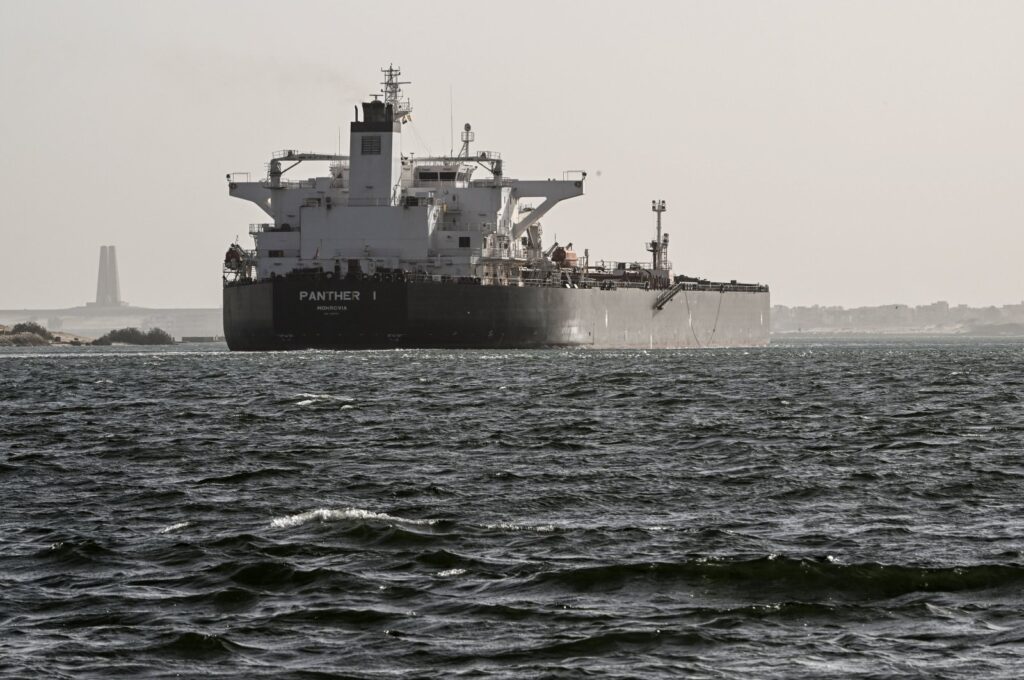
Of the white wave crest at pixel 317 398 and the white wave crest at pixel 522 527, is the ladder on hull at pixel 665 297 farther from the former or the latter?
the white wave crest at pixel 522 527

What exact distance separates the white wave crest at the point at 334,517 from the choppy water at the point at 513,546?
56mm

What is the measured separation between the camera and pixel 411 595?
11609mm

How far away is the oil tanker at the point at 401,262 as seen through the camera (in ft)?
235

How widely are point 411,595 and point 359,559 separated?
5.20 feet

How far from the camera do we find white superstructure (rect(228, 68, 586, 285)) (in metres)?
76.8

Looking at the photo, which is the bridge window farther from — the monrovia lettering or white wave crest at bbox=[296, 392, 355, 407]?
white wave crest at bbox=[296, 392, 355, 407]

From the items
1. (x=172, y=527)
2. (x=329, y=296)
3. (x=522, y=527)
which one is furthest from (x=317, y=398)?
(x=329, y=296)

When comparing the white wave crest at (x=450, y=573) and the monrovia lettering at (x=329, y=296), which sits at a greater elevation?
the monrovia lettering at (x=329, y=296)

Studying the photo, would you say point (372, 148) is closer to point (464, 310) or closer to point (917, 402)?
point (464, 310)

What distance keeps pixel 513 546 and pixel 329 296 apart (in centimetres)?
5830

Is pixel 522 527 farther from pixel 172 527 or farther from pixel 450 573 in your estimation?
pixel 172 527

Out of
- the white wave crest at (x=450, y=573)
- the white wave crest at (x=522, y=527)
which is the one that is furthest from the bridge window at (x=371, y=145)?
the white wave crest at (x=450, y=573)

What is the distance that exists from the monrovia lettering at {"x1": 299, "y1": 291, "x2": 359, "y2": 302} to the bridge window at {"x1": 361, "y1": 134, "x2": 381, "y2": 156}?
9621mm

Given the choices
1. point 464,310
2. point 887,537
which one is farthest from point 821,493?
point 464,310
